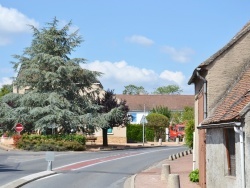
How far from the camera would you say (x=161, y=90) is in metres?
126

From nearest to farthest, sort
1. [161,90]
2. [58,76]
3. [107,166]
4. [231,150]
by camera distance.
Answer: [231,150]
[107,166]
[58,76]
[161,90]

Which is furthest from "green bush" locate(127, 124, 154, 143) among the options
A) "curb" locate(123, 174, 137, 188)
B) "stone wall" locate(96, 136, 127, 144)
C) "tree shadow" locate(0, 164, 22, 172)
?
"curb" locate(123, 174, 137, 188)

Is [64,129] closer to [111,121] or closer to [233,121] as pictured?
[111,121]

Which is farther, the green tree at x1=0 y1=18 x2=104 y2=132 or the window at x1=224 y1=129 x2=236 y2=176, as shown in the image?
the green tree at x1=0 y1=18 x2=104 y2=132

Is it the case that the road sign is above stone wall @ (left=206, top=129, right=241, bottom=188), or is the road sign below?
above

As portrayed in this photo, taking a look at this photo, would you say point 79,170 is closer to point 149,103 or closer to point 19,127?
point 19,127

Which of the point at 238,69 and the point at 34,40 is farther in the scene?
the point at 34,40

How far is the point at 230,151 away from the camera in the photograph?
46.7 ft

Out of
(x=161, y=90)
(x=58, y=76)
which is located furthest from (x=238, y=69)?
(x=161, y=90)

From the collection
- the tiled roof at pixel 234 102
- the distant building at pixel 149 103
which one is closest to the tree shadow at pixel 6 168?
the tiled roof at pixel 234 102

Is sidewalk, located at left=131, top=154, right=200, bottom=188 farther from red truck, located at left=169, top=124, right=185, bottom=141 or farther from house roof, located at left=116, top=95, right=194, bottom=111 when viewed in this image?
house roof, located at left=116, top=95, right=194, bottom=111

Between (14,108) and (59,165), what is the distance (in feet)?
62.4

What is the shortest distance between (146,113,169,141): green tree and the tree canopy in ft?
60.4

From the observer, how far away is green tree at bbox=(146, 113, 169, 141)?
64938 millimetres
